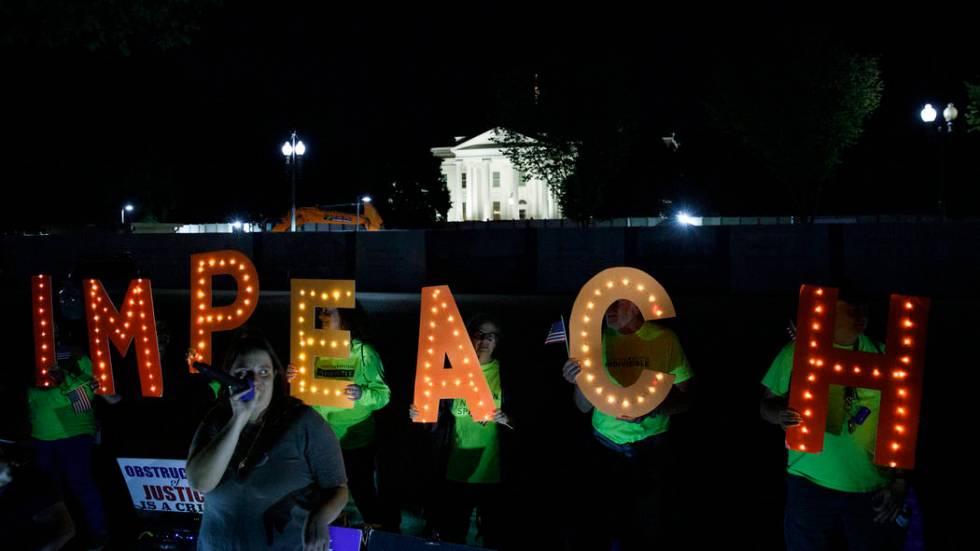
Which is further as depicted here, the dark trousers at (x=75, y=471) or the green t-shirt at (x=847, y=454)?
the dark trousers at (x=75, y=471)

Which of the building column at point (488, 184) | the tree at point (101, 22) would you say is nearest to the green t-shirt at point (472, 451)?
the tree at point (101, 22)

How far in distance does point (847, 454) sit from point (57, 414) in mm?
5367

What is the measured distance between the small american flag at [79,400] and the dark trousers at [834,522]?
502 cm

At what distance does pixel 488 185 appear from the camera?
123062 millimetres

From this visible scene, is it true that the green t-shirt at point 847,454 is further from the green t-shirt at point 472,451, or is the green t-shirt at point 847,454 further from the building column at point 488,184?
the building column at point 488,184

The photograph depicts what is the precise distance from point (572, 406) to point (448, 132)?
403 feet

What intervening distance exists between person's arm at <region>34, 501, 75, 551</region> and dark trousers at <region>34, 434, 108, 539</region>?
2042 millimetres

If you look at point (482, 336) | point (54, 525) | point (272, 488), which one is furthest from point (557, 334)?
point (54, 525)

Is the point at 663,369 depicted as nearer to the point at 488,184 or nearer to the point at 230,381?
the point at 230,381

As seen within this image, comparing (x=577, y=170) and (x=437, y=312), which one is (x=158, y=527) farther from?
(x=577, y=170)

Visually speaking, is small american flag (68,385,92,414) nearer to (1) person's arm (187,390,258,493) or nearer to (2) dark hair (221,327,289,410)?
Answer: (2) dark hair (221,327,289,410)

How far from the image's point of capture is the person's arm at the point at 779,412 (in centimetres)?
436

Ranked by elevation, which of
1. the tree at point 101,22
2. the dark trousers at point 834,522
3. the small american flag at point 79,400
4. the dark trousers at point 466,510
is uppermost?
the tree at point 101,22

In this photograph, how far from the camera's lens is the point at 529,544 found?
20.6 feet
